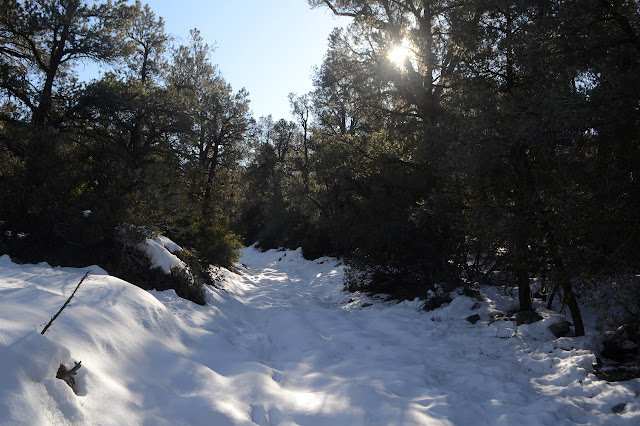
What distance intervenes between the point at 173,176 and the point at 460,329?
1045 cm

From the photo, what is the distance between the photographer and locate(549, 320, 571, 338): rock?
689cm

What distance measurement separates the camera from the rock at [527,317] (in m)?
7.50

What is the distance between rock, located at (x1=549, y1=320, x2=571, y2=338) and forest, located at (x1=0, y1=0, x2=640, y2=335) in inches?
11.5

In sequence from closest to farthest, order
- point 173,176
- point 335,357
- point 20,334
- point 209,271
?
point 20,334 → point 335,357 → point 209,271 → point 173,176

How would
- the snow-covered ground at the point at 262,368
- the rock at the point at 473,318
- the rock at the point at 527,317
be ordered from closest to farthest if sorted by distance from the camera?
the snow-covered ground at the point at 262,368, the rock at the point at 527,317, the rock at the point at 473,318

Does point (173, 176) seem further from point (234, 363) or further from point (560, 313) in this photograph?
point (560, 313)

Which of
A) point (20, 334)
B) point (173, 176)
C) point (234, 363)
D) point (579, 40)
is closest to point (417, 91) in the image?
point (579, 40)

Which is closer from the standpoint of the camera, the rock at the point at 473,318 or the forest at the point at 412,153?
the forest at the point at 412,153

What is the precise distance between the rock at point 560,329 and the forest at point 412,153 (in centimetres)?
29

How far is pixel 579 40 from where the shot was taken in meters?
5.57

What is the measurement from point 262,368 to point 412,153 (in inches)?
331

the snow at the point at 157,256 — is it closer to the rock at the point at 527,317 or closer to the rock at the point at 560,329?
the rock at the point at 527,317

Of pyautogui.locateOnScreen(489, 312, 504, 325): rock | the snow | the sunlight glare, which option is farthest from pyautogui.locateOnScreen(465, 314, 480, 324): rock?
the sunlight glare

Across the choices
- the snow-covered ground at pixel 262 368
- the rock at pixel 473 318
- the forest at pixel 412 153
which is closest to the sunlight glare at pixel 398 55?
the forest at pixel 412 153
